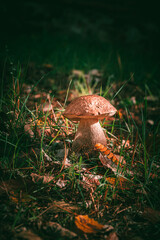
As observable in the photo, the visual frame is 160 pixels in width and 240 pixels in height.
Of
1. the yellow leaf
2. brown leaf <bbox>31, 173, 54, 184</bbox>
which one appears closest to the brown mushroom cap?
brown leaf <bbox>31, 173, 54, 184</bbox>

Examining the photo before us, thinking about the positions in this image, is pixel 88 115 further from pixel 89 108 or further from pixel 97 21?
pixel 97 21

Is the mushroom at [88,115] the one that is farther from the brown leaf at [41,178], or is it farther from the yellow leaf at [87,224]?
the yellow leaf at [87,224]

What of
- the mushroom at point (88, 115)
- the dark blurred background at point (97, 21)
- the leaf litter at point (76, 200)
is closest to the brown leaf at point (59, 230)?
the leaf litter at point (76, 200)

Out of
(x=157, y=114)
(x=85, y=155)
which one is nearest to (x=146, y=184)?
(x=85, y=155)

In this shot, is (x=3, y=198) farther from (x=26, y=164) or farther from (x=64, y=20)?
(x=64, y=20)

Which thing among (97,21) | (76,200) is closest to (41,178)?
(76,200)

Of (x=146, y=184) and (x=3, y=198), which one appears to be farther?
(x=146, y=184)
